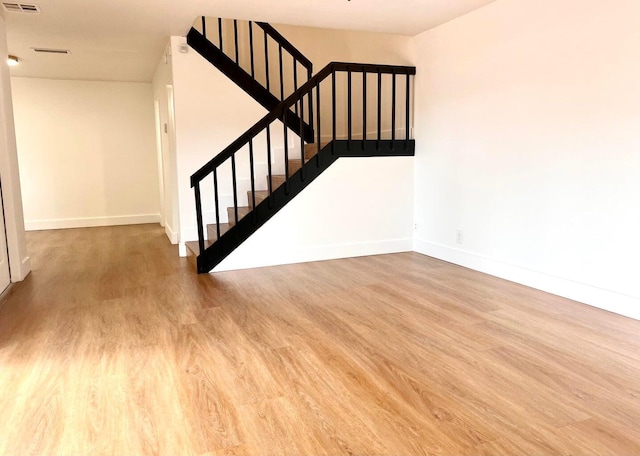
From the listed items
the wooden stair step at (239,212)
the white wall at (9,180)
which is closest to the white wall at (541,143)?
the wooden stair step at (239,212)

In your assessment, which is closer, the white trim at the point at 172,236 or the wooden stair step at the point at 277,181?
the wooden stair step at the point at 277,181

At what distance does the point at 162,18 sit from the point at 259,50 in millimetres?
1924

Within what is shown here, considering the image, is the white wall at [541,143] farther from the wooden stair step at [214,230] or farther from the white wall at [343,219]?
the wooden stair step at [214,230]

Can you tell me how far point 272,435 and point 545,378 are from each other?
1368 mm

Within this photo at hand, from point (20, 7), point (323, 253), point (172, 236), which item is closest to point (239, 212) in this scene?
point (323, 253)

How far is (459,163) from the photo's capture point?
443 cm

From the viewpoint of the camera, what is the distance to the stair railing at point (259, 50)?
5.22 meters

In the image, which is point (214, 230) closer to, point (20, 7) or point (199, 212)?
point (199, 212)

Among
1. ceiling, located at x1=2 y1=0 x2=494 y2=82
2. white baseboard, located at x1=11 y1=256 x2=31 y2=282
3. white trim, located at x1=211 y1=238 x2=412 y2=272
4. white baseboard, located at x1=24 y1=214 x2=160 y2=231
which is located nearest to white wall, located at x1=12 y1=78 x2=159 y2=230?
white baseboard, located at x1=24 y1=214 x2=160 y2=231

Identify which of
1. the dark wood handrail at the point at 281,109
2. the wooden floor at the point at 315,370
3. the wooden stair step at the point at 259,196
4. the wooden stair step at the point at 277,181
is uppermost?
the dark wood handrail at the point at 281,109

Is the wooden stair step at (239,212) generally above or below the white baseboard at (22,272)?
above

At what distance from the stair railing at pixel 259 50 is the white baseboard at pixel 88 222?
363 centimetres

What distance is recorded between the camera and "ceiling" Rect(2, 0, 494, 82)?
3.80 metres

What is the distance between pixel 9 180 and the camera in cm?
399
